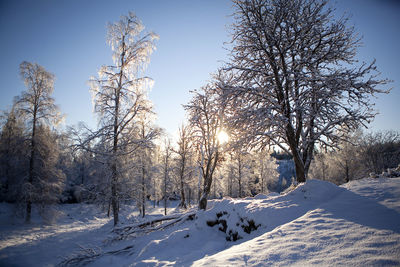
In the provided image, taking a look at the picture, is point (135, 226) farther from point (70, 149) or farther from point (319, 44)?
point (319, 44)

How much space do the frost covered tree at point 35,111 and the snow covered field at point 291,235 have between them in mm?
8558

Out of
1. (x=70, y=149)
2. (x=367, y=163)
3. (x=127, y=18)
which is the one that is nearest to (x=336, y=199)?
(x=70, y=149)

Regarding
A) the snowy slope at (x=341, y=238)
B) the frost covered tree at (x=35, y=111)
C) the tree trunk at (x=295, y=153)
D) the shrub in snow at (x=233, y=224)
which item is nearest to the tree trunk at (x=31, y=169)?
the frost covered tree at (x=35, y=111)

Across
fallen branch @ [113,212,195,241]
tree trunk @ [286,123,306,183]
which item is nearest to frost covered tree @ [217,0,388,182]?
tree trunk @ [286,123,306,183]

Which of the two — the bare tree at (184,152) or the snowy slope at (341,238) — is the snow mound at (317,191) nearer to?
the snowy slope at (341,238)

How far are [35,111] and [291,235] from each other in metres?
18.6

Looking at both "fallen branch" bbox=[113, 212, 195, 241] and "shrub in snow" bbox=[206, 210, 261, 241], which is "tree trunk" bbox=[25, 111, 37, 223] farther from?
"shrub in snow" bbox=[206, 210, 261, 241]

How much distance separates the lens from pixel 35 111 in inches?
527

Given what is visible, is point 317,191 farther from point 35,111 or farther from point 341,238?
point 35,111

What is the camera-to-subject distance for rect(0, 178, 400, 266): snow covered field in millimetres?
1806

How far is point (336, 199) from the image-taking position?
10.1 ft

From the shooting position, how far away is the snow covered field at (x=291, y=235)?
1806mm

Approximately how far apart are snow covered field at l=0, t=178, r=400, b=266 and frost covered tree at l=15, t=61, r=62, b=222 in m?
8.56

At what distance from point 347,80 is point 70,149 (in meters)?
11.6
